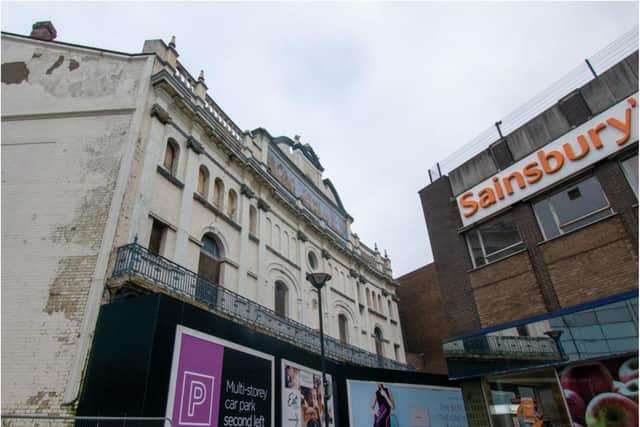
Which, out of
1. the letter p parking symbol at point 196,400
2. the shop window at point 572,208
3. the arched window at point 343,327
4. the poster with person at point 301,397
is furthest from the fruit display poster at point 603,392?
the arched window at point 343,327

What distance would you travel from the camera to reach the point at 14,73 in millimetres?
15867

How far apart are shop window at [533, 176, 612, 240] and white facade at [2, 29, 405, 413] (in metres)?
11.6

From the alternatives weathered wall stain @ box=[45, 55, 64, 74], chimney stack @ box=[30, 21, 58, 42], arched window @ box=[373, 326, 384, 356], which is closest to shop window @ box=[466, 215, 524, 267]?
arched window @ box=[373, 326, 384, 356]

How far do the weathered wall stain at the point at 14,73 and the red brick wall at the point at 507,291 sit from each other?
63.7ft

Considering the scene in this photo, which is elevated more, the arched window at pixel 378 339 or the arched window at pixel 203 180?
the arched window at pixel 203 180

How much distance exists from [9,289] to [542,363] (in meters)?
15.4

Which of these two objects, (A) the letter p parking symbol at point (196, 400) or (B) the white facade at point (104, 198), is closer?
(A) the letter p parking symbol at point (196, 400)

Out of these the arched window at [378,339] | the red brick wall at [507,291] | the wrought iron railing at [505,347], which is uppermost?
the arched window at [378,339]

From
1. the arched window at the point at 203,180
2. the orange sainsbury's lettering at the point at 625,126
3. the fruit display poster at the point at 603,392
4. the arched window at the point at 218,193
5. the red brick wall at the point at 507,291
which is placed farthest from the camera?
the arched window at the point at 218,193

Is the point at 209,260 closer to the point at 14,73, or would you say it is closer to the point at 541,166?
the point at 14,73

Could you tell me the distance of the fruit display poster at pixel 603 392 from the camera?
9.38 m

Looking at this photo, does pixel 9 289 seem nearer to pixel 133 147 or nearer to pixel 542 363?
pixel 133 147

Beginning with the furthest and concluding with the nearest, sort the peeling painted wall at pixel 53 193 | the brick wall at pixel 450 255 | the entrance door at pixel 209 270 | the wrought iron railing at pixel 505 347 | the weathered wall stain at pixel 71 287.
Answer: the brick wall at pixel 450 255, the entrance door at pixel 209 270, the wrought iron railing at pixel 505 347, the weathered wall stain at pixel 71 287, the peeling painted wall at pixel 53 193

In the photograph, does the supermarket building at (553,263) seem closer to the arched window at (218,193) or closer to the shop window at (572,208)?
the shop window at (572,208)
